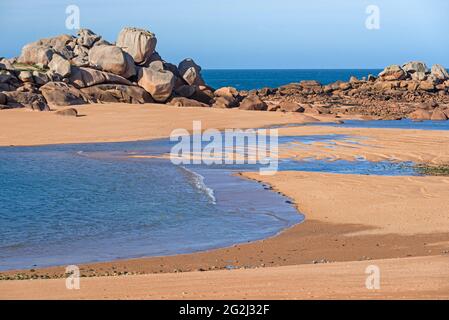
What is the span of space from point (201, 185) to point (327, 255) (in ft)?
23.4

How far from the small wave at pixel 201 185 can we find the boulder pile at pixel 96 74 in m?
13.7

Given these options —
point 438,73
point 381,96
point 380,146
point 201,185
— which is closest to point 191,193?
point 201,185

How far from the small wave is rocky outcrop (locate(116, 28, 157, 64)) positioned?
19.8 metres

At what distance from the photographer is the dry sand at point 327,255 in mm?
7164

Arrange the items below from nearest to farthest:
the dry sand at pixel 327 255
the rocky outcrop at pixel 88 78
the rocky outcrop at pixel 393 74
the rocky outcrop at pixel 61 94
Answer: the dry sand at pixel 327 255
the rocky outcrop at pixel 61 94
the rocky outcrop at pixel 88 78
the rocky outcrop at pixel 393 74

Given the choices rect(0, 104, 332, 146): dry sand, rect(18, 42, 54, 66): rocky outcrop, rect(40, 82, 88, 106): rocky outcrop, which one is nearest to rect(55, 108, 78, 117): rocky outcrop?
rect(0, 104, 332, 146): dry sand

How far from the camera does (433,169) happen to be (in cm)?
1942

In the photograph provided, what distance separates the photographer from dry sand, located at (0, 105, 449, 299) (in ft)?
23.5

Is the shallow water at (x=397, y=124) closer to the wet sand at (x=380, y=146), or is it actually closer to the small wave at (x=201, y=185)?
the wet sand at (x=380, y=146)

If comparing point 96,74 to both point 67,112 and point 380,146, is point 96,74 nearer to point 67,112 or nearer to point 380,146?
point 67,112

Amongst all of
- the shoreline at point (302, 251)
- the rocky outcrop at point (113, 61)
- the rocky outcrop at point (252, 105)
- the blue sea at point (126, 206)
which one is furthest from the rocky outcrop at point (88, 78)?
the shoreline at point (302, 251)

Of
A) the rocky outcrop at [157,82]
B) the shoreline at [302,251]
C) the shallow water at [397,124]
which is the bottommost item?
the shallow water at [397,124]

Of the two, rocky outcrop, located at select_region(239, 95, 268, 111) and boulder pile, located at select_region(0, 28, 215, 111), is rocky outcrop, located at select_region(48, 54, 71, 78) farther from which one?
rocky outcrop, located at select_region(239, 95, 268, 111)
